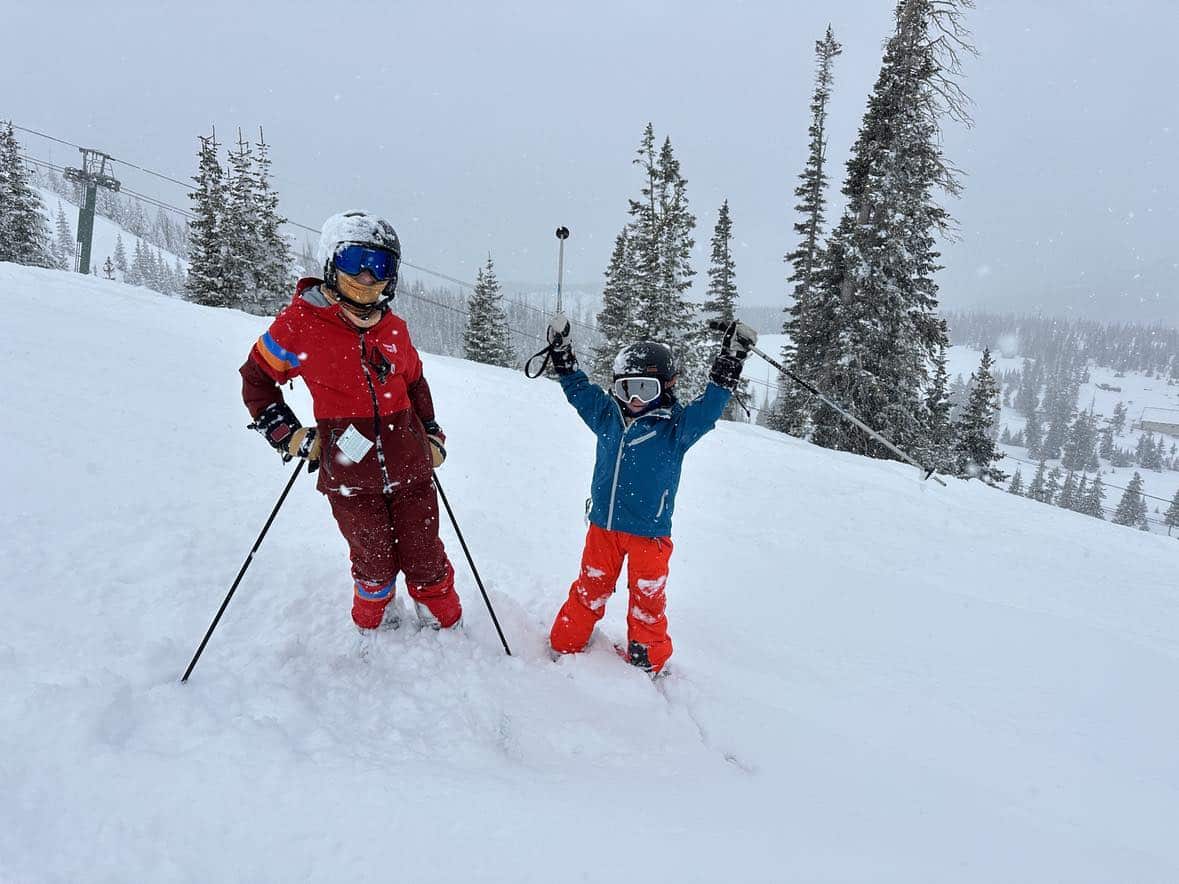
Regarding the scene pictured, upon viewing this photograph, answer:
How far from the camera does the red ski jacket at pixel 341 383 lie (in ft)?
10.1

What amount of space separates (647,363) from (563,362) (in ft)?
1.86

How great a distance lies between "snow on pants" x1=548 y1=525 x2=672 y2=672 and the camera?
3.71m

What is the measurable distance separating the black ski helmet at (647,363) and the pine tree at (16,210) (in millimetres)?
43629

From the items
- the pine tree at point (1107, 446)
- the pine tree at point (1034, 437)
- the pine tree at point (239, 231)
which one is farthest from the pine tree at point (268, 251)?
the pine tree at point (1107, 446)

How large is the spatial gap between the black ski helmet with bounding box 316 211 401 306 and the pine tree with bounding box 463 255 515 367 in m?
30.6

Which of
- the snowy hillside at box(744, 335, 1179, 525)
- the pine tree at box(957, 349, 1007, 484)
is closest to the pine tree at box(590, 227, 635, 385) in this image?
the pine tree at box(957, 349, 1007, 484)

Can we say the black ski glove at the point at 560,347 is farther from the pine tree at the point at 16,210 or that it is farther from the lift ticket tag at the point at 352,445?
the pine tree at the point at 16,210

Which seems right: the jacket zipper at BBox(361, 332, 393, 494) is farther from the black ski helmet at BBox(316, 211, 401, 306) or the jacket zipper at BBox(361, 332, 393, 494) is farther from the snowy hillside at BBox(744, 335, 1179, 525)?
the snowy hillside at BBox(744, 335, 1179, 525)

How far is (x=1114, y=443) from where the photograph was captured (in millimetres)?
153375

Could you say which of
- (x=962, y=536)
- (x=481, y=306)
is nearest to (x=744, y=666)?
(x=962, y=536)

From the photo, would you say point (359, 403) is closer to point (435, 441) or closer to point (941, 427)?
point (435, 441)

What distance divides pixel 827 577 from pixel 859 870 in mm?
3700

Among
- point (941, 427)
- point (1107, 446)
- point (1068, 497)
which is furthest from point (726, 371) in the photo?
point (1107, 446)

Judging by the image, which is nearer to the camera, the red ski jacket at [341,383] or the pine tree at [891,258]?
the red ski jacket at [341,383]
